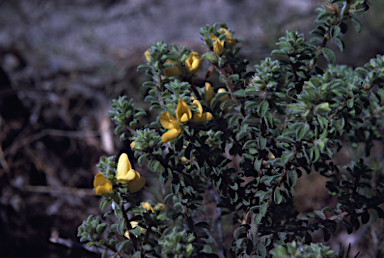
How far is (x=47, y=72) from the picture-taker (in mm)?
2941

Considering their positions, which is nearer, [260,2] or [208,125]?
[208,125]

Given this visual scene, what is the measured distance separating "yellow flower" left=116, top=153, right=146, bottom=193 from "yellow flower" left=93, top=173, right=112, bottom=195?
0.04 meters

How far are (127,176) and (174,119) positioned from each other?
0.73 feet

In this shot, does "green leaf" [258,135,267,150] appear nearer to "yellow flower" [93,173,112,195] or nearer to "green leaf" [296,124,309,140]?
"green leaf" [296,124,309,140]

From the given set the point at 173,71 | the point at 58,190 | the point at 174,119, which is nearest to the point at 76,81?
the point at 58,190

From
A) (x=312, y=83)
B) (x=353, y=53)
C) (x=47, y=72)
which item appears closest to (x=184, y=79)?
(x=312, y=83)

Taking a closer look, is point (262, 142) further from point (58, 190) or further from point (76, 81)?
A: point (76, 81)

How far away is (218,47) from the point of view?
3.14ft

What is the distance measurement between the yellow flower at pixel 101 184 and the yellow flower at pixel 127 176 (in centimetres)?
4

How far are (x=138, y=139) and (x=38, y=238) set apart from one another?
149cm

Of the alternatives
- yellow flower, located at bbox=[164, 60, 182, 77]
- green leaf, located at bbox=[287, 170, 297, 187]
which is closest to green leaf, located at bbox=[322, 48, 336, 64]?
green leaf, located at bbox=[287, 170, 297, 187]

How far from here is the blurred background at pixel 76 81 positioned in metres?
2.10

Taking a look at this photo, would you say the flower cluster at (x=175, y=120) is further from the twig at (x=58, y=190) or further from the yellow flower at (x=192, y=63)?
the twig at (x=58, y=190)

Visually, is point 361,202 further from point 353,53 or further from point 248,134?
point 353,53
